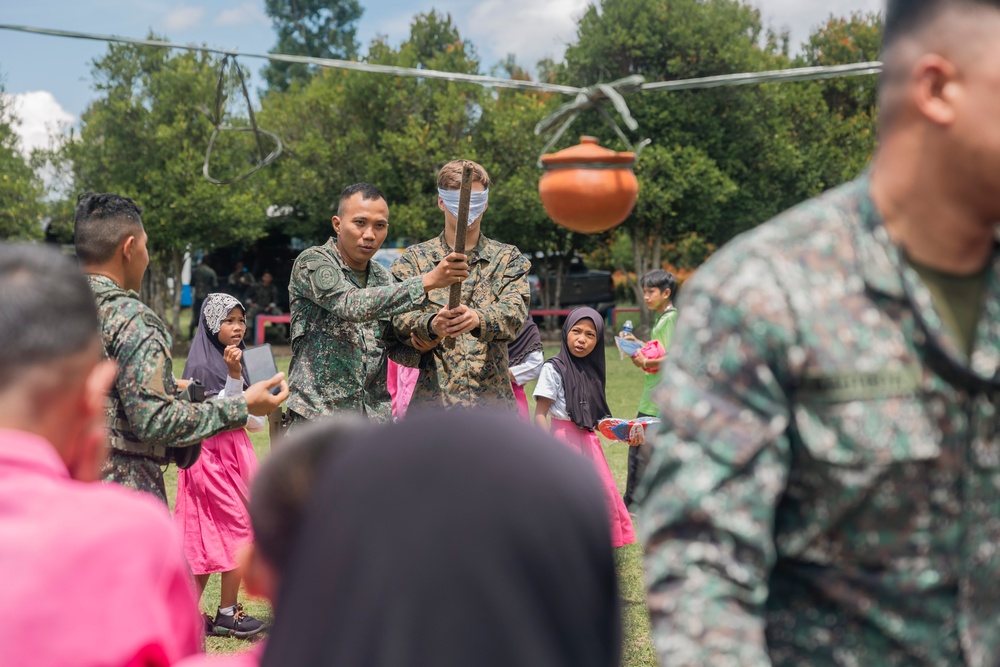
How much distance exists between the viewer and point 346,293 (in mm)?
4648

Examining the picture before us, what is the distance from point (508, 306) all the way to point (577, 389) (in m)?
2.18

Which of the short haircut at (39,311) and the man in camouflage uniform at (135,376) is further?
the man in camouflage uniform at (135,376)

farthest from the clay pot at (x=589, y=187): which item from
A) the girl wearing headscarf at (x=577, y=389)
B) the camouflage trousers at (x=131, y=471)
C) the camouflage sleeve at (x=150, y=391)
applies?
the girl wearing headscarf at (x=577, y=389)

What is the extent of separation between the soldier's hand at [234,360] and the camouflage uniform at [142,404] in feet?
6.87

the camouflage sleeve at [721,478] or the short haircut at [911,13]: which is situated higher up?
the short haircut at [911,13]

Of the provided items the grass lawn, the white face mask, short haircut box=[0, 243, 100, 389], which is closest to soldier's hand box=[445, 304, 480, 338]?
the white face mask

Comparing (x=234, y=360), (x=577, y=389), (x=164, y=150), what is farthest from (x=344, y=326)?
(x=164, y=150)

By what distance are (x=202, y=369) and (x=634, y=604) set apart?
2766 mm

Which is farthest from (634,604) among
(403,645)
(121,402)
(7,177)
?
(7,177)

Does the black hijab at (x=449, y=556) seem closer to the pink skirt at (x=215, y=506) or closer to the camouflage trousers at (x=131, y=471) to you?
the camouflage trousers at (x=131, y=471)

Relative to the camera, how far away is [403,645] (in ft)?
4.05

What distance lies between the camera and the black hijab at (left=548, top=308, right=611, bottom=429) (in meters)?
6.88

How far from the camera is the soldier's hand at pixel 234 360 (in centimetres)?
570

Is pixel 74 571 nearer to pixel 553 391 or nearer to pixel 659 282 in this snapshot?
pixel 553 391
